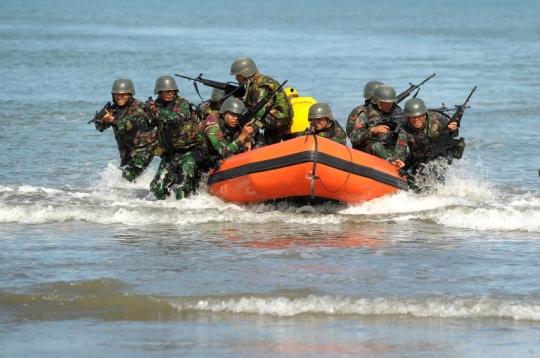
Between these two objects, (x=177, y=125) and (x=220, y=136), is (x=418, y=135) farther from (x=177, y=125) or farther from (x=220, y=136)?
(x=177, y=125)

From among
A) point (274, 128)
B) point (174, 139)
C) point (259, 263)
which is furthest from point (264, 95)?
point (259, 263)

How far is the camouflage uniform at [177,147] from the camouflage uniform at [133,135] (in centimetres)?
50

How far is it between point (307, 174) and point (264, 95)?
144 cm

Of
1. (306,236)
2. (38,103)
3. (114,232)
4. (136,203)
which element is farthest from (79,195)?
(38,103)

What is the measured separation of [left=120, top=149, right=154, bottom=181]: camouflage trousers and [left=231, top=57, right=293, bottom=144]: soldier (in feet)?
5.59

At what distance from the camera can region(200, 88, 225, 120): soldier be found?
1403 cm

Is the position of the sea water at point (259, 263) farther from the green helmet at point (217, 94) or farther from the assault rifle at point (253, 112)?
the green helmet at point (217, 94)

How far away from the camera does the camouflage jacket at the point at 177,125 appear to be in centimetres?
1355

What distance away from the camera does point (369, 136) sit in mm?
13680

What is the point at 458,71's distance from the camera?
3659 centimetres

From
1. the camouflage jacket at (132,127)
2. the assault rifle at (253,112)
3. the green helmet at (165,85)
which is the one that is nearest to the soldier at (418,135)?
the assault rifle at (253,112)

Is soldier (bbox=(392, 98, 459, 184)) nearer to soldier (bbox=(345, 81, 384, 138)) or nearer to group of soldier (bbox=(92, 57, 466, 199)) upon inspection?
group of soldier (bbox=(92, 57, 466, 199))

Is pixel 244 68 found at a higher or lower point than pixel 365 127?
higher

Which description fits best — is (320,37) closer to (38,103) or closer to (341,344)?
(38,103)
